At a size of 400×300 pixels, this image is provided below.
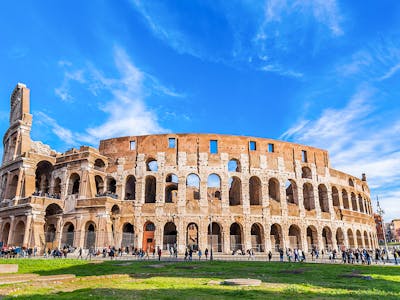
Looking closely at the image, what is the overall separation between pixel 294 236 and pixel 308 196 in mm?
6069

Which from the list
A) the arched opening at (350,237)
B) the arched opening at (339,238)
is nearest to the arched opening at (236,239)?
the arched opening at (339,238)

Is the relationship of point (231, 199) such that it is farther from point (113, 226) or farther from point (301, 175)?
point (113, 226)

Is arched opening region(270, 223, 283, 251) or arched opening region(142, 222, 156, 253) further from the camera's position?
arched opening region(270, 223, 283, 251)

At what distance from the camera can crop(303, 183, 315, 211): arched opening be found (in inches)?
1512

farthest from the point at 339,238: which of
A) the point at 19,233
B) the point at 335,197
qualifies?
the point at 19,233

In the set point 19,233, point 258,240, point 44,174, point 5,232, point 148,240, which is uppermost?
point 44,174

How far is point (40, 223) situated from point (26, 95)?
17183 mm

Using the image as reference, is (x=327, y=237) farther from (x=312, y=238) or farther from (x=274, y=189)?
(x=274, y=189)

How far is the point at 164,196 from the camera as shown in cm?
3353

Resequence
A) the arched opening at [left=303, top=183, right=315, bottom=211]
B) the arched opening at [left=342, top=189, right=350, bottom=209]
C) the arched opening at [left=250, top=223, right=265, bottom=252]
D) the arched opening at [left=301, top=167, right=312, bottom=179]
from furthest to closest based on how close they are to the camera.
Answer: the arched opening at [left=342, top=189, right=350, bottom=209]
the arched opening at [left=301, top=167, right=312, bottom=179]
the arched opening at [left=303, top=183, right=315, bottom=211]
the arched opening at [left=250, top=223, right=265, bottom=252]

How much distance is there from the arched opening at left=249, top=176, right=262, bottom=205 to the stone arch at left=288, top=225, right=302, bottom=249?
4.97 metres

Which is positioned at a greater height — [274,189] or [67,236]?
[274,189]

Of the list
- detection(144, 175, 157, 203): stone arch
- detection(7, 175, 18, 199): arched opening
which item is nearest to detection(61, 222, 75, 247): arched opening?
detection(7, 175, 18, 199): arched opening

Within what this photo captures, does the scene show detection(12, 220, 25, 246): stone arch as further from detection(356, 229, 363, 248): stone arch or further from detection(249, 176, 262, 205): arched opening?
detection(356, 229, 363, 248): stone arch
